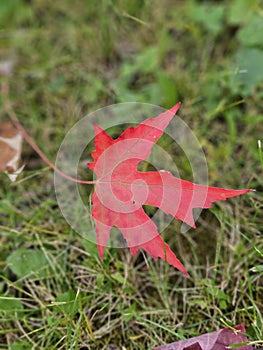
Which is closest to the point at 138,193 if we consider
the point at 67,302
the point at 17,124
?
the point at 67,302

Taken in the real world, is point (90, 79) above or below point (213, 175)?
above

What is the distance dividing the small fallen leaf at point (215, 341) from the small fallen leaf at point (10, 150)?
619mm

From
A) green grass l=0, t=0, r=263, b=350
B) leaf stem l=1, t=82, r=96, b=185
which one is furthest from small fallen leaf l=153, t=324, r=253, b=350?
leaf stem l=1, t=82, r=96, b=185

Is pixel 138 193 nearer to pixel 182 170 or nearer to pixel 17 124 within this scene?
pixel 182 170

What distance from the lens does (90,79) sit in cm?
154

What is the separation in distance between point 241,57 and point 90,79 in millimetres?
508

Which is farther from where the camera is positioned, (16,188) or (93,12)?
(93,12)

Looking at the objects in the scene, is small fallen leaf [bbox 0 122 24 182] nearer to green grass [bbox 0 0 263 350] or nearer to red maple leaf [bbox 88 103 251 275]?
green grass [bbox 0 0 263 350]

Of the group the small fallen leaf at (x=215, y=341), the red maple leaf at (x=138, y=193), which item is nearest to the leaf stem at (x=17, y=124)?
the red maple leaf at (x=138, y=193)

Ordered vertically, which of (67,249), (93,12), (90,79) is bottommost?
(67,249)

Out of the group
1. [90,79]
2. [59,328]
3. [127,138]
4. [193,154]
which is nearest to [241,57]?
[193,154]

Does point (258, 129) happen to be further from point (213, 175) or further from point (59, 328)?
point (59, 328)

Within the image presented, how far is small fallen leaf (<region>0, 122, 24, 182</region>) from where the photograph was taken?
4.16 ft

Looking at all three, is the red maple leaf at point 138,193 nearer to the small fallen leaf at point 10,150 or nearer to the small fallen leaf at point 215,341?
the small fallen leaf at point 215,341
